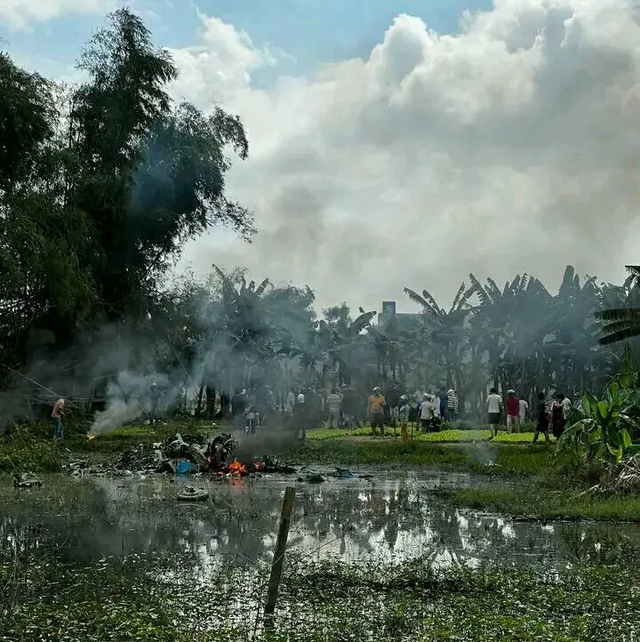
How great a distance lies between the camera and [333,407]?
34031mm

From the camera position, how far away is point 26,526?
41.1 feet

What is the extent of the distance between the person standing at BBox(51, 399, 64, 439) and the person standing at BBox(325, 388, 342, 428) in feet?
34.8

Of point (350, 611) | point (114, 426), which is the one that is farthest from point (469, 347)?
point (350, 611)

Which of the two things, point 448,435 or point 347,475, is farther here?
point 448,435

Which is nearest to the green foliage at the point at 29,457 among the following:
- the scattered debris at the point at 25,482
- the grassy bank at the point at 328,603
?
the scattered debris at the point at 25,482

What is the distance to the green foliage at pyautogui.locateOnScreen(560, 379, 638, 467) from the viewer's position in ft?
52.0

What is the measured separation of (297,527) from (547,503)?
424 cm

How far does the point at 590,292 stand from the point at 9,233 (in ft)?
78.9

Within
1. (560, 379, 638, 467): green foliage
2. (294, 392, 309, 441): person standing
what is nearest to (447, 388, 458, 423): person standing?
(294, 392, 309, 441): person standing

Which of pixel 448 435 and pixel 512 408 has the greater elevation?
pixel 512 408

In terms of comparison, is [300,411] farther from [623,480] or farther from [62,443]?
[623,480]

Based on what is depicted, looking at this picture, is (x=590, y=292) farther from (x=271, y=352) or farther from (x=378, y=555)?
(x=378, y=555)

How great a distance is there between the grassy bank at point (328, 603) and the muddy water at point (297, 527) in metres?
0.93

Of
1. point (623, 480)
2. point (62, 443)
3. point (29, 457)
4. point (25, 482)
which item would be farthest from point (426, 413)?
point (25, 482)
